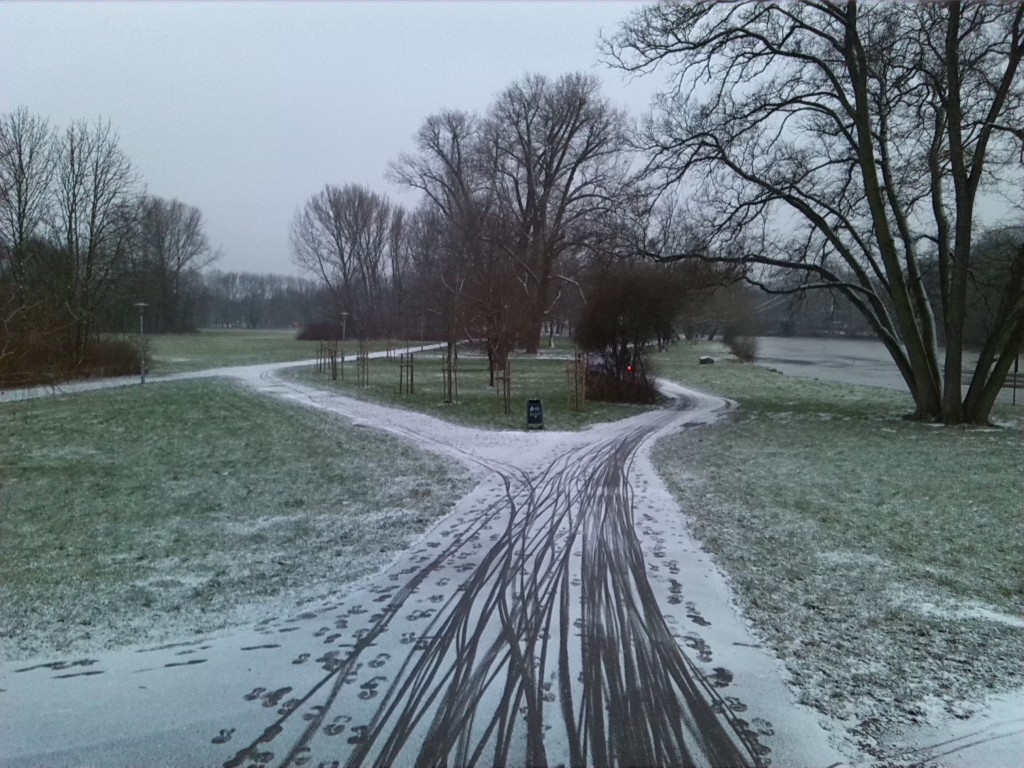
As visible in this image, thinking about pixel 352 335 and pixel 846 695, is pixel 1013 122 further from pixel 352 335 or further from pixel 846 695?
pixel 352 335

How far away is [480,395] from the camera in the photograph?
82.6ft

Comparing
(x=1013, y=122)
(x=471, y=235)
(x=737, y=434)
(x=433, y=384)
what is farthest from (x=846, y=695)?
(x=471, y=235)

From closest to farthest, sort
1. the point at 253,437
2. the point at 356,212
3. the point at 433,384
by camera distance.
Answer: the point at 253,437 < the point at 433,384 < the point at 356,212

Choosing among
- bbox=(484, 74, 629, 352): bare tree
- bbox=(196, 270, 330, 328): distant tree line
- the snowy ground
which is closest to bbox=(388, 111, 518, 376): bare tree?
bbox=(484, 74, 629, 352): bare tree

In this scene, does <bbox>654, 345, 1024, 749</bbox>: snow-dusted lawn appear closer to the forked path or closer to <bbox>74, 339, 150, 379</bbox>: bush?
the forked path

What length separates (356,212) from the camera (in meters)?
80.9

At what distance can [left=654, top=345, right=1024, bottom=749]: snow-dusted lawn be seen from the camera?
4.46m

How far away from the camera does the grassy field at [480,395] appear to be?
62.4ft

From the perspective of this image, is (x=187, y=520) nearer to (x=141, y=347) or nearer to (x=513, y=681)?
(x=513, y=681)

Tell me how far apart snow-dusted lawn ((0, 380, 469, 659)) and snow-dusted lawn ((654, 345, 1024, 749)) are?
11.4ft

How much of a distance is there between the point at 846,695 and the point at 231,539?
5.80 m

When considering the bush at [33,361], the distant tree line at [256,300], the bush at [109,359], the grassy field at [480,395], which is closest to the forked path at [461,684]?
the bush at [33,361]

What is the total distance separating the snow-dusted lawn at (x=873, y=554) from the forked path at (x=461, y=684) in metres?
0.44

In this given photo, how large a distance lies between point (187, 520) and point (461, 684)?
17.2 feet
